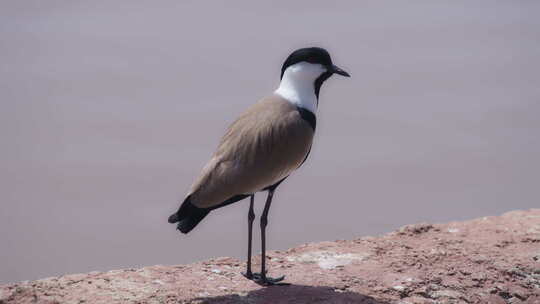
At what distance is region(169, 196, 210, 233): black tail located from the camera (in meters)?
5.91

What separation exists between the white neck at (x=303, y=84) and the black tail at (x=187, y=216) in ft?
3.99

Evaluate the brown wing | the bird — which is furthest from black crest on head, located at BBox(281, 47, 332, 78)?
the brown wing

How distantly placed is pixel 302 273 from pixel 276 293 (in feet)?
1.96

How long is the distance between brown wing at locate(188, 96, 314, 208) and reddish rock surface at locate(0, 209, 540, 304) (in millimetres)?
844

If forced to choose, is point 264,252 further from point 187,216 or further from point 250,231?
point 187,216

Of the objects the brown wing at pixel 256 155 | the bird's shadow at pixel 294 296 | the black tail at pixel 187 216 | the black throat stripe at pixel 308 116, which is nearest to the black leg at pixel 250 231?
the bird's shadow at pixel 294 296

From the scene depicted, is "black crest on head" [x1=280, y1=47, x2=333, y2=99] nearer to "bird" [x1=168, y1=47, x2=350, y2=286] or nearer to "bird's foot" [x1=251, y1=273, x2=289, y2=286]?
"bird" [x1=168, y1=47, x2=350, y2=286]

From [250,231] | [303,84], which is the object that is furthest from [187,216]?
[303,84]

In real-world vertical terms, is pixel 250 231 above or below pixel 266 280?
above

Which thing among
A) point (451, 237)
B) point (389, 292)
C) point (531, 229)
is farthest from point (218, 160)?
point (531, 229)

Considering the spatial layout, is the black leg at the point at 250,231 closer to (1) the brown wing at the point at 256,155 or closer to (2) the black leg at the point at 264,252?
(2) the black leg at the point at 264,252

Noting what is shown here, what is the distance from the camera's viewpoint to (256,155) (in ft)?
19.8

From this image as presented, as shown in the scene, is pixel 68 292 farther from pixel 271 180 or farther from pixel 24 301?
pixel 271 180

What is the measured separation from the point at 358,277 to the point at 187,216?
5.42ft
